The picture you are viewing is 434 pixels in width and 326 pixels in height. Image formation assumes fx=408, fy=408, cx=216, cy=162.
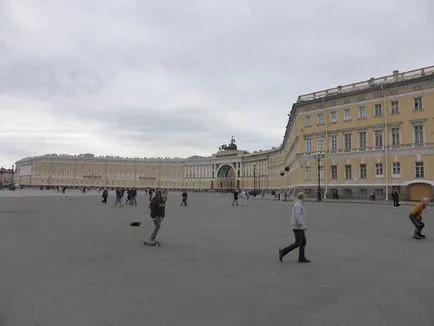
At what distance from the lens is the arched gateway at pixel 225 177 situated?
7082 inches

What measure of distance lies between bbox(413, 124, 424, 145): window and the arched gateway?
5158 inches

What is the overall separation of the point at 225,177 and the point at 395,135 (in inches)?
5367

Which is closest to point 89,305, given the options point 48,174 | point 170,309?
point 170,309

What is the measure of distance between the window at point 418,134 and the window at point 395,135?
185cm

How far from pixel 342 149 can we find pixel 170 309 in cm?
5213

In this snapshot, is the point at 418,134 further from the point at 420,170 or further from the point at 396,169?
the point at 396,169

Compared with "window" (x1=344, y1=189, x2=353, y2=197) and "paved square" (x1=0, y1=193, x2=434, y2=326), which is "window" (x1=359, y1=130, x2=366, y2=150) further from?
"paved square" (x1=0, y1=193, x2=434, y2=326)

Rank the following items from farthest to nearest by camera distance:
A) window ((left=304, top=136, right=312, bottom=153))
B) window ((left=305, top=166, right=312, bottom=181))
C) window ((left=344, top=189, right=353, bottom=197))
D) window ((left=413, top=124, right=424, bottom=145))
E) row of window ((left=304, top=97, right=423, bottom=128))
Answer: window ((left=304, top=136, right=312, bottom=153))
window ((left=305, top=166, right=312, bottom=181))
window ((left=344, top=189, right=353, bottom=197))
row of window ((left=304, top=97, right=423, bottom=128))
window ((left=413, top=124, right=424, bottom=145))

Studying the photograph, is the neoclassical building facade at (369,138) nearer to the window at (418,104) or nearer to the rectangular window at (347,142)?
the window at (418,104)

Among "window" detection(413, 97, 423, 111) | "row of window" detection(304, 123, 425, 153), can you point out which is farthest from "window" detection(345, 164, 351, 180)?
"window" detection(413, 97, 423, 111)

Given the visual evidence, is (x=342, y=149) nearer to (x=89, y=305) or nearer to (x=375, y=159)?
(x=375, y=159)

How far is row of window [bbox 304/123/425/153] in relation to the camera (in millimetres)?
47531

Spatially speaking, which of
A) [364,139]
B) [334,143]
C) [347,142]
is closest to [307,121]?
[334,143]

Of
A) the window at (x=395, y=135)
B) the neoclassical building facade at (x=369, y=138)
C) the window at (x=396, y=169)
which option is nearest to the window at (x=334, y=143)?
the neoclassical building facade at (x=369, y=138)
